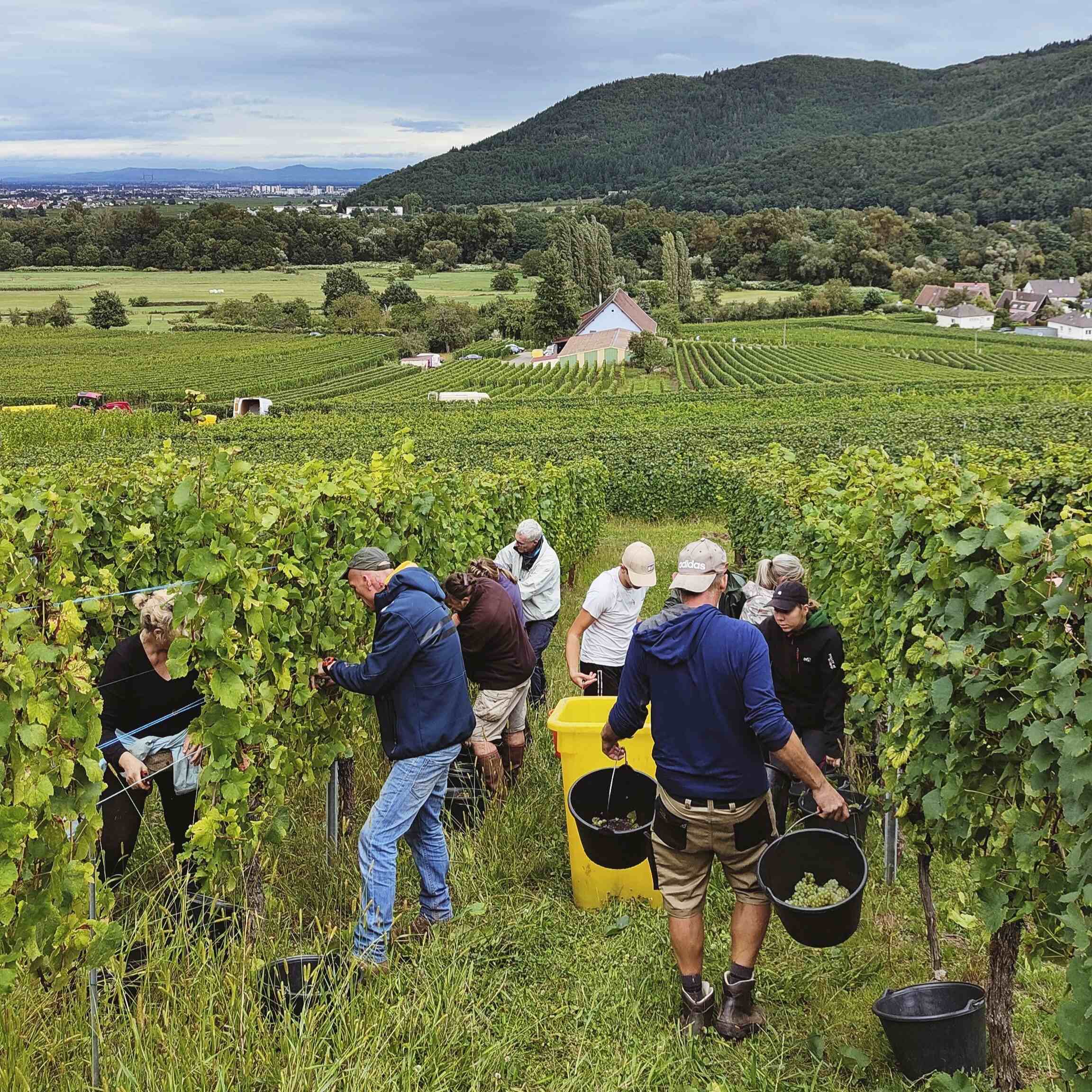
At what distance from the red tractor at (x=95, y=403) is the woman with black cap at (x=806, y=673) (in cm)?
4798

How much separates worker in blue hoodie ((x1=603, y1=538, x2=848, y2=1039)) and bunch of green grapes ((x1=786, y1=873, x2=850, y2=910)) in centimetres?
17

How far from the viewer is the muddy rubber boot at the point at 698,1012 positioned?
12.8 feet

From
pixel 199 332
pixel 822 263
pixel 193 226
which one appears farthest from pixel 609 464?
pixel 193 226

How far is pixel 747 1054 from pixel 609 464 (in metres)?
25.1

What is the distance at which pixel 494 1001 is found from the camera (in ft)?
13.0

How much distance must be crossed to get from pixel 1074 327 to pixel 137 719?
107709mm

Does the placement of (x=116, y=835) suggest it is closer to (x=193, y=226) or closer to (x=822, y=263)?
(x=822, y=263)

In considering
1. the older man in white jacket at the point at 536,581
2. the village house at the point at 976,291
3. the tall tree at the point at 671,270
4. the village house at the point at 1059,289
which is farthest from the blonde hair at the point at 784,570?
the village house at the point at 1059,289

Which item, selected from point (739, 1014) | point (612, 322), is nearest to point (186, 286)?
point (612, 322)

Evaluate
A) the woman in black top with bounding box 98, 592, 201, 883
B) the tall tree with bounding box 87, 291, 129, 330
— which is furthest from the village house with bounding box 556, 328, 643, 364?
the woman in black top with bounding box 98, 592, 201, 883

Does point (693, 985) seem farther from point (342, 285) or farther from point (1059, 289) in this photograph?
point (1059, 289)

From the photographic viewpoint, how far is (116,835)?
4.48m

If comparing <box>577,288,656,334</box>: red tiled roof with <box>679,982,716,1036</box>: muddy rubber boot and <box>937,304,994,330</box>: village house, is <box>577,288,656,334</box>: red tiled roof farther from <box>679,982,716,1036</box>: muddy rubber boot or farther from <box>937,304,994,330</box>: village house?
<box>679,982,716,1036</box>: muddy rubber boot

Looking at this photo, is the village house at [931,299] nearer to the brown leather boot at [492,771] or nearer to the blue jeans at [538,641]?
the blue jeans at [538,641]
